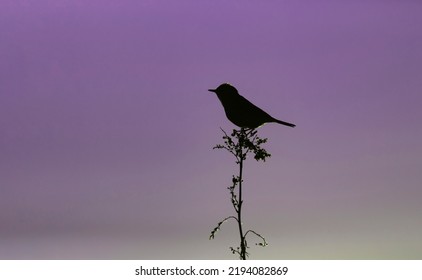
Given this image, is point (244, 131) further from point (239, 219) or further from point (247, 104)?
point (239, 219)

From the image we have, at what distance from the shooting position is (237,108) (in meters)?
3.31

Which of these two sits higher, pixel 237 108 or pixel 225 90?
pixel 225 90

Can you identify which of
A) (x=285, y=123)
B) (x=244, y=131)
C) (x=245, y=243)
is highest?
(x=285, y=123)

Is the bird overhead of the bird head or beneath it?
beneath

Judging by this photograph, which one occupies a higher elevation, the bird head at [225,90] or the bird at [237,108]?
the bird head at [225,90]

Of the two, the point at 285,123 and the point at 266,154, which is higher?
the point at 285,123

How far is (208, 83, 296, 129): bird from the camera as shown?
3.29 metres

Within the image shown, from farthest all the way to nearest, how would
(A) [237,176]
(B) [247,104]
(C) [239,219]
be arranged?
(B) [247,104] → (A) [237,176] → (C) [239,219]

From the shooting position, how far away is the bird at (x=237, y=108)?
3.29 metres

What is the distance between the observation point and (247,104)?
3.29 m
